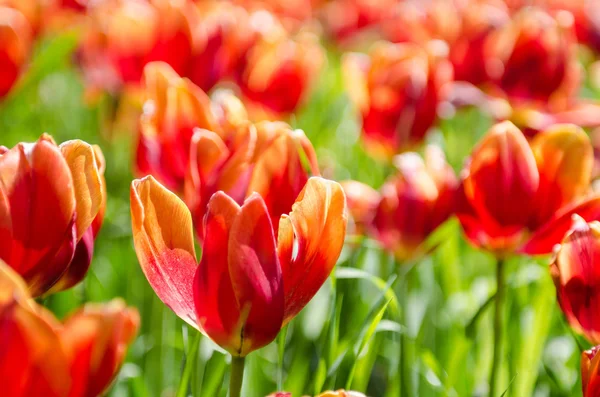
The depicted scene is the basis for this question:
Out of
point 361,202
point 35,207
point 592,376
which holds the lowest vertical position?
point 361,202

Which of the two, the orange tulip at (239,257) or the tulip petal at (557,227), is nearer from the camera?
the orange tulip at (239,257)

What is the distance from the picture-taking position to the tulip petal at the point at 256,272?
0.65 metres

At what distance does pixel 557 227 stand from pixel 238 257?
0.40 metres

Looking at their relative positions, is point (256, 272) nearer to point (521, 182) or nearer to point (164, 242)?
point (164, 242)

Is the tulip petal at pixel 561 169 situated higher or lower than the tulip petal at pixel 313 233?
lower

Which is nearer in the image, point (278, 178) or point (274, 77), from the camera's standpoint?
point (278, 178)

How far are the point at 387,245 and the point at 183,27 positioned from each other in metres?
0.62

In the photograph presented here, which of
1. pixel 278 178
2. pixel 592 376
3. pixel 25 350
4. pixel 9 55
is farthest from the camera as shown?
pixel 9 55

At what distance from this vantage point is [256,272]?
2.15 feet

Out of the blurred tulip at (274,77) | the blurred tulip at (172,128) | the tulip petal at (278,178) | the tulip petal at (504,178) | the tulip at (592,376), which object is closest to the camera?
the tulip at (592,376)

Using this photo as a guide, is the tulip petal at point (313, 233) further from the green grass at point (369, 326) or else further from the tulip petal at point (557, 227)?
the tulip petal at point (557, 227)

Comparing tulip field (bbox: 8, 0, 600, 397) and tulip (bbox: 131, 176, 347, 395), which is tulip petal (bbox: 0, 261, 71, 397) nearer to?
tulip field (bbox: 8, 0, 600, 397)

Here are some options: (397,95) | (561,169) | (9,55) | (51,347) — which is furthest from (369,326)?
(9,55)

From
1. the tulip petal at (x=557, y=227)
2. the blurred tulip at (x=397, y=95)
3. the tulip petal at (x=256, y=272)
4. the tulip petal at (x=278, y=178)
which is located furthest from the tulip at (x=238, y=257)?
the blurred tulip at (x=397, y=95)
